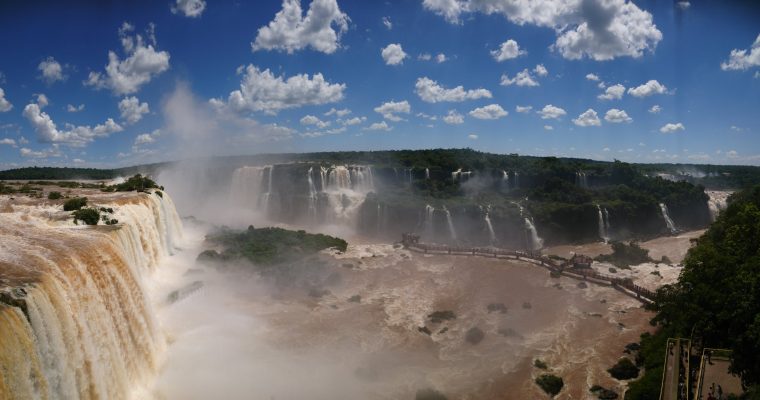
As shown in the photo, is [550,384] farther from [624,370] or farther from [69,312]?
[69,312]

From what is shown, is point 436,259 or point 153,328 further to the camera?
point 436,259

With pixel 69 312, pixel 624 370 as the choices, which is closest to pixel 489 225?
pixel 624 370

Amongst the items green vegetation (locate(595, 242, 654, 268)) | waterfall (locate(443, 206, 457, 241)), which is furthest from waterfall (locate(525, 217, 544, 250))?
green vegetation (locate(595, 242, 654, 268))

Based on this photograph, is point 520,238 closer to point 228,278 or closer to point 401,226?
point 401,226

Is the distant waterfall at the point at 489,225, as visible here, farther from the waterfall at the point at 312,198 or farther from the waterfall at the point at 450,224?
the waterfall at the point at 312,198

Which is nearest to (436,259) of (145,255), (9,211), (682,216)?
(145,255)

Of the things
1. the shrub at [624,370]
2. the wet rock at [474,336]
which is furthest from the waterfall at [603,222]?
the shrub at [624,370]

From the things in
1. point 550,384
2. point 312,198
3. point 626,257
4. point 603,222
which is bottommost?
point 550,384
